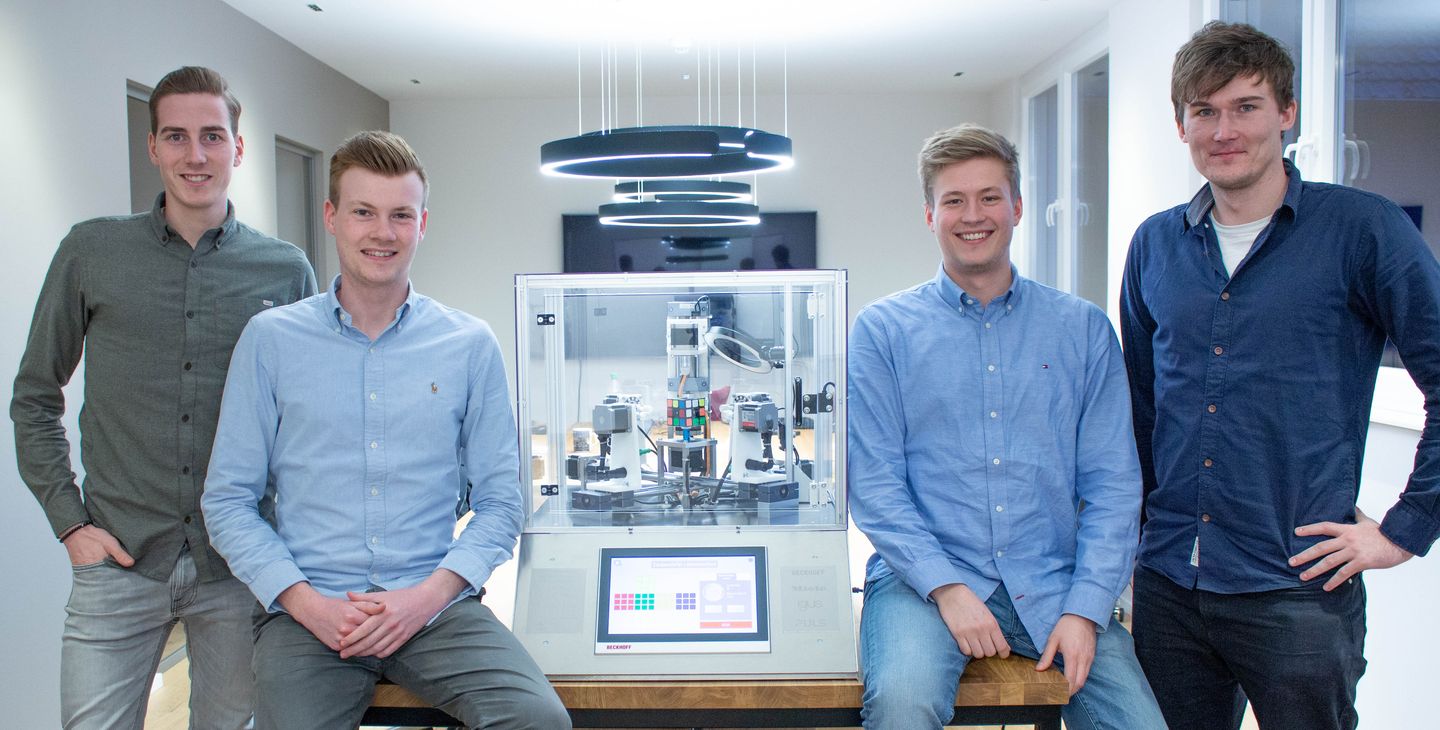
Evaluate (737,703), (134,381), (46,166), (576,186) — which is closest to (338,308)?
(134,381)

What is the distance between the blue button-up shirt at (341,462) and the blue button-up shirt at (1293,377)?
114 centimetres

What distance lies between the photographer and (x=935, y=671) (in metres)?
1.50

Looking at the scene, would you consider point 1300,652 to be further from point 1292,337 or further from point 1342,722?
point 1292,337

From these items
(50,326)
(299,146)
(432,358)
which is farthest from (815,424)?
(299,146)

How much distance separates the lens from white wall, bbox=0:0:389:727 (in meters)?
3.08

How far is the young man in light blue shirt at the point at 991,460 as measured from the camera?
157 centimetres

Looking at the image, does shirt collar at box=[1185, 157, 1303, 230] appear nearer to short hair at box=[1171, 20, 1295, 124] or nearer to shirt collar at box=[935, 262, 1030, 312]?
short hair at box=[1171, 20, 1295, 124]

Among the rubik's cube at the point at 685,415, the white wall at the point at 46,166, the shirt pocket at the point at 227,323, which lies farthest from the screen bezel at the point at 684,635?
the white wall at the point at 46,166

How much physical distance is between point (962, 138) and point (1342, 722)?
1.10 metres

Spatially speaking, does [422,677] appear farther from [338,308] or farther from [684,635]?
[338,308]

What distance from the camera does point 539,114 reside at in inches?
295

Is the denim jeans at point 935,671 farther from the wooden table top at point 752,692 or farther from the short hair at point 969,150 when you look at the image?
the short hair at point 969,150

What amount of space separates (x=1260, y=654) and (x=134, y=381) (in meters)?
1.93

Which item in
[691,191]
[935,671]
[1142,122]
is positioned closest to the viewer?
[935,671]
